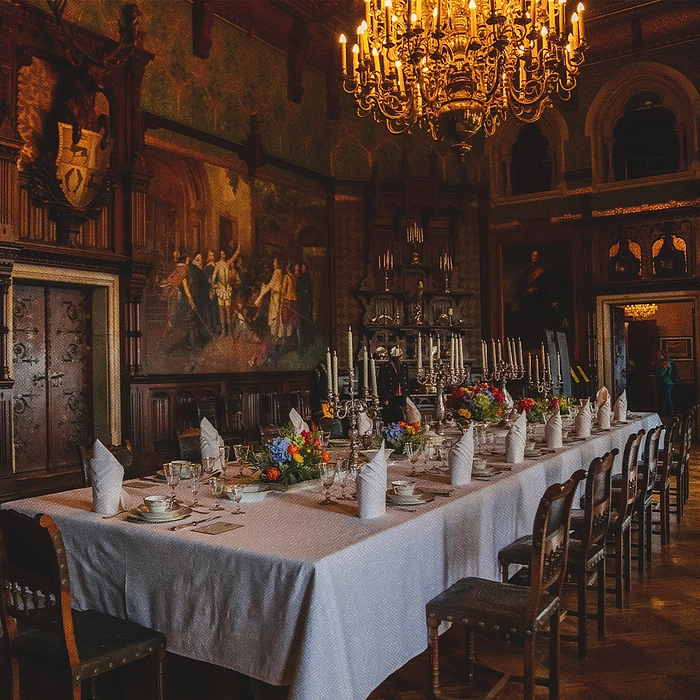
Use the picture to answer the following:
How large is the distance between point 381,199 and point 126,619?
35.5ft

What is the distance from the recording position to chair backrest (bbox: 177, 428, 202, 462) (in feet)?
16.0

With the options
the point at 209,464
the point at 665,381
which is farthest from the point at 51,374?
the point at 665,381

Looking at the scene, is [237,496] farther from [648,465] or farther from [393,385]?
[393,385]

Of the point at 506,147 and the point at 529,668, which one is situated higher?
the point at 506,147

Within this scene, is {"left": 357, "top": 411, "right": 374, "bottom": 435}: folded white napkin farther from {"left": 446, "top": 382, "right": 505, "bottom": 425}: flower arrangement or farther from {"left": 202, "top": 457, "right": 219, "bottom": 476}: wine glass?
{"left": 202, "top": 457, "right": 219, "bottom": 476}: wine glass

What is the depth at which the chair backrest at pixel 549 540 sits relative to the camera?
9.02ft

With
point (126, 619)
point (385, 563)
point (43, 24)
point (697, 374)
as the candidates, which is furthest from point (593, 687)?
point (697, 374)

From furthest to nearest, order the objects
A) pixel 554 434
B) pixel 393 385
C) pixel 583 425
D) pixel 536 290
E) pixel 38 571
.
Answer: pixel 536 290
pixel 393 385
pixel 583 425
pixel 554 434
pixel 38 571

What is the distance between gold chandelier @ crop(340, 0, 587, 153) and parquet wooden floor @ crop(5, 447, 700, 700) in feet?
14.5

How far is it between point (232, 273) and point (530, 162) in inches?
273

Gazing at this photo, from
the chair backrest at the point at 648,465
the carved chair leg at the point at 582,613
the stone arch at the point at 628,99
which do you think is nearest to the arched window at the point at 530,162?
the stone arch at the point at 628,99

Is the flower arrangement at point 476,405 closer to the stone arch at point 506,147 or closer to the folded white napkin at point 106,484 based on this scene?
the folded white napkin at point 106,484

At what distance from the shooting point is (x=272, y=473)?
11.8 ft

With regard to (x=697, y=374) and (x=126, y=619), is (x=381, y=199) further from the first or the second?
(x=126, y=619)
